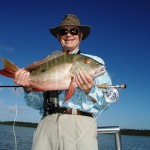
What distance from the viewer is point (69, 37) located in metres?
6.37

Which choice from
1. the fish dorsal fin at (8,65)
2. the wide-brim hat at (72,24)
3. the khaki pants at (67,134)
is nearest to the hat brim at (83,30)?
the wide-brim hat at (72,24)

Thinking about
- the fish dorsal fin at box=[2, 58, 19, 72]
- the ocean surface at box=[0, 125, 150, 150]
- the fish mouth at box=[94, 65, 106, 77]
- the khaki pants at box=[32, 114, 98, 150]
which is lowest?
the ocean surface at box=[0, 125, 150, 150]

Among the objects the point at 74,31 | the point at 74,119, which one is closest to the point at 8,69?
the point at 74,119

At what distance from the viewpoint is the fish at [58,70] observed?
522cm

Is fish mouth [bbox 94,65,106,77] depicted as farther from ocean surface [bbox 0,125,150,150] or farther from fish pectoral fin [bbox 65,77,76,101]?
ocean surface [bbox 0,125,150,150]

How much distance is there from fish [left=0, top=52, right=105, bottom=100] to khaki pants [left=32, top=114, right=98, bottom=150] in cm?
66

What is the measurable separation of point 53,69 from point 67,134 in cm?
125

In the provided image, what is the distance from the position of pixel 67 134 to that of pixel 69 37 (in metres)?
2.17

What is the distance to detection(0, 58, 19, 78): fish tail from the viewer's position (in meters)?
5.23

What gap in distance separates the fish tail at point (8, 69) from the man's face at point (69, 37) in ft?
4.89

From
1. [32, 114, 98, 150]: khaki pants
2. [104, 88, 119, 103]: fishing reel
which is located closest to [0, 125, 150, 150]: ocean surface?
[32, 114, 98, 150]: khaki pants

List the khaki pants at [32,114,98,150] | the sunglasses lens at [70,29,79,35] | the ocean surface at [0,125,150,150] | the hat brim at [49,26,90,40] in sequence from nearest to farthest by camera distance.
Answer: the khaki pants at [32,114,98,150]
the sunglasses lens at [70,29,79,35]
the hat brim at [49,26,90,40]
the ocean surface at [0,125,150,150]

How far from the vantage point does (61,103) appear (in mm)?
5859

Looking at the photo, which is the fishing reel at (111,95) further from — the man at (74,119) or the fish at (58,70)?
the fish at (58,70)
